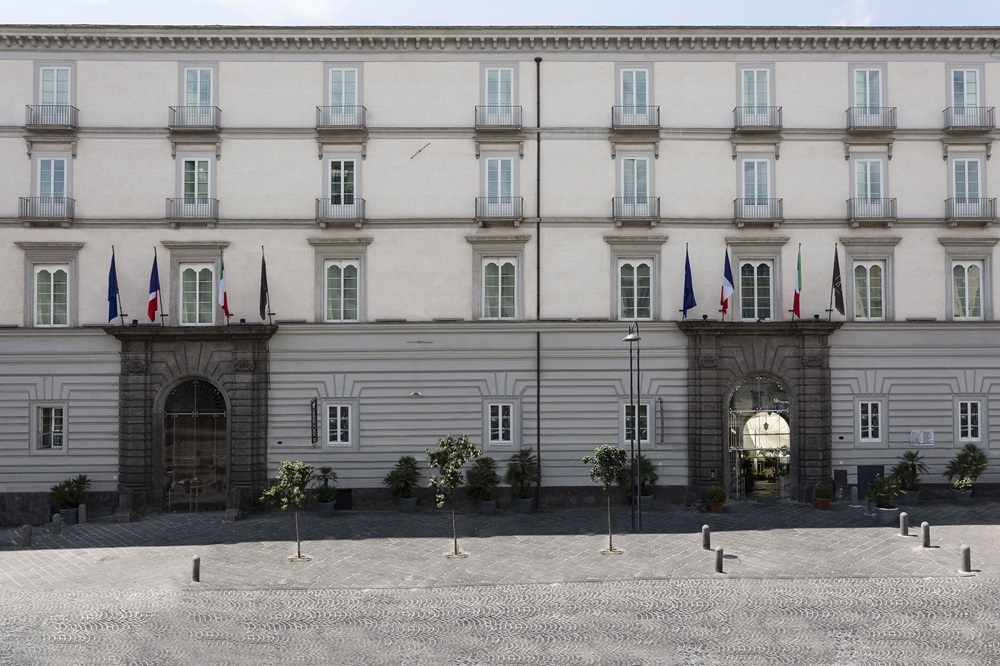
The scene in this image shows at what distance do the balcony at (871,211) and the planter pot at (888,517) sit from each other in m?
11.2

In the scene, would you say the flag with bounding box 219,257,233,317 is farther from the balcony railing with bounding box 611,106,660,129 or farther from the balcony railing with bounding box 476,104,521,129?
the balcony railing with bounding box 611,106,660,129

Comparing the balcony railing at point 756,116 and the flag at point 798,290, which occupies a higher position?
the balcony railing at point 756,116

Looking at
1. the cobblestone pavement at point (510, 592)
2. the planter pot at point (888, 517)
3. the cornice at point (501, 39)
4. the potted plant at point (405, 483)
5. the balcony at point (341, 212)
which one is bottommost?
the cobblestone pavement at point (510, 592)

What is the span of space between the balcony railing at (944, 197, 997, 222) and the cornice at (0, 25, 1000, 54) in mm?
6098

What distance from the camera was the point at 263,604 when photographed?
17.9m

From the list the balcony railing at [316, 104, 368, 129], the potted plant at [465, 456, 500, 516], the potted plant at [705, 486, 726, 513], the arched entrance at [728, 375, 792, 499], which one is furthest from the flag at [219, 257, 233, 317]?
the arched entrance at [728, 375, 792, 499]

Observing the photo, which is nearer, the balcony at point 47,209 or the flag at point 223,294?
the flag at point 223,294

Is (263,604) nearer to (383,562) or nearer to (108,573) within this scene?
(383,562)

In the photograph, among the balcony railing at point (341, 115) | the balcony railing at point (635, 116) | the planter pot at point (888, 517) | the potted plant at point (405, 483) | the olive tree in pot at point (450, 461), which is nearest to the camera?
the olive tree in pot at point (450, 461)

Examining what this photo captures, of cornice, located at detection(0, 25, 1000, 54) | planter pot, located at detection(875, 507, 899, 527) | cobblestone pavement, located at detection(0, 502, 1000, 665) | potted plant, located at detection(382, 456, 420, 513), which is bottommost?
cobblestone pavement, located at detection(0, 502, 1000, 665)

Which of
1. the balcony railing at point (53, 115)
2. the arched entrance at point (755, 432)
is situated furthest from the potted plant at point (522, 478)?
the balcony railing at point (53, 115)

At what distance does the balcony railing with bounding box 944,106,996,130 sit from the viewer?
29156 millimetres

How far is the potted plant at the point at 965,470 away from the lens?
27.8m

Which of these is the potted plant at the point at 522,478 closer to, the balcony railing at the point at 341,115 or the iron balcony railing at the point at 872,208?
the balcony railing at the point at 341,115
